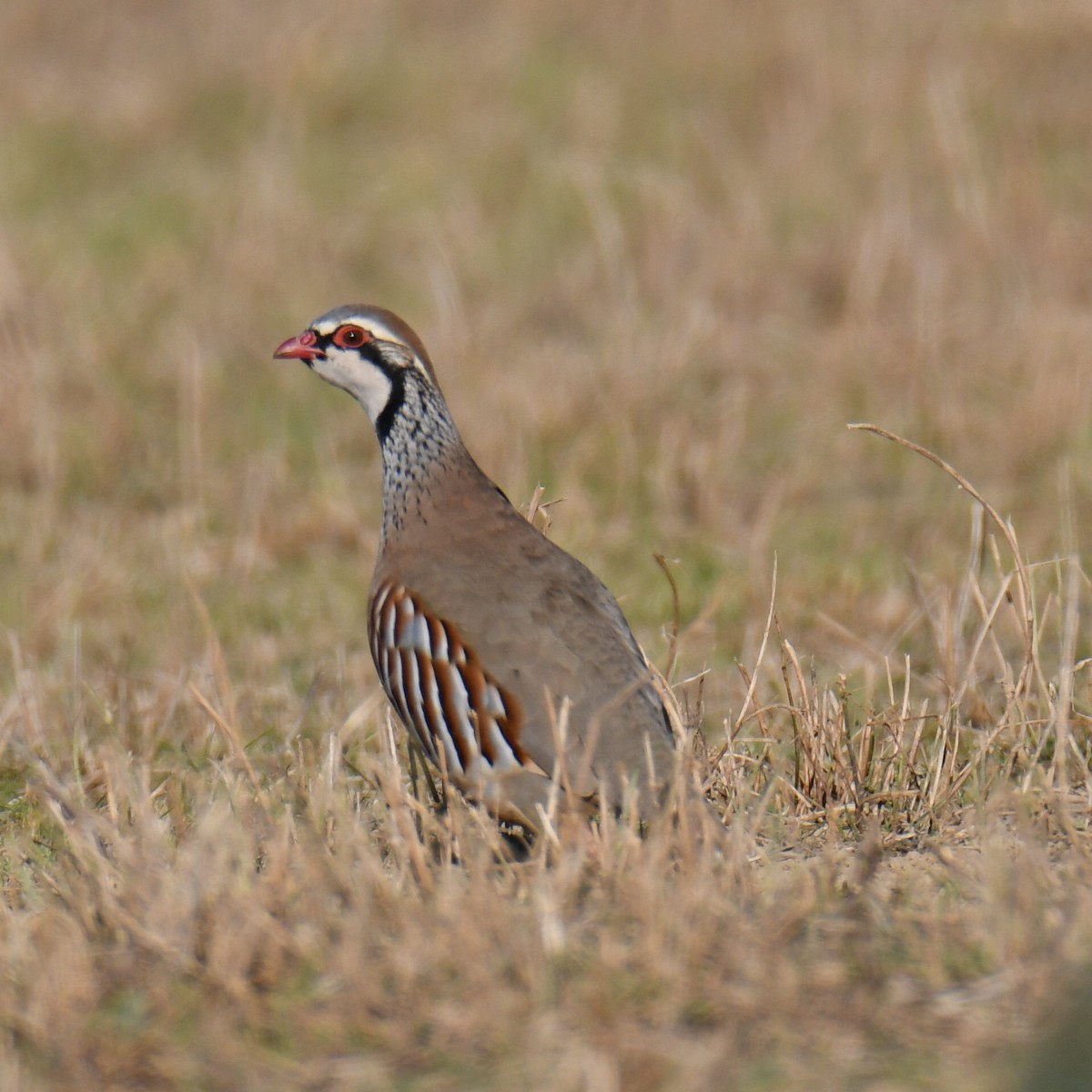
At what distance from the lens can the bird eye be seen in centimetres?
422

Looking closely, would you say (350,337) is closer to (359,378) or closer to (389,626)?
(359,378)

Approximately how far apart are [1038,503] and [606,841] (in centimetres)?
393

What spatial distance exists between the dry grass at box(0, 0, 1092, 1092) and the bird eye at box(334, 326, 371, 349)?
0.82 metres

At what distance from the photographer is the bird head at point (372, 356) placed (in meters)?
4.18

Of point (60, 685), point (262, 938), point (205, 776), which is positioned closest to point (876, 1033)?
point (262, 938)

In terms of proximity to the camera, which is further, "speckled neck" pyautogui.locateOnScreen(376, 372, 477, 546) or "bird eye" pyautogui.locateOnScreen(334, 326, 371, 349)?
"bird eye" pyautogui.locateOnScreen(334, 326, 371, 349)

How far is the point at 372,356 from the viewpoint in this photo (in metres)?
4.21

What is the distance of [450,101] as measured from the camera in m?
11.3

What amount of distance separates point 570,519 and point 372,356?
233 centimetres

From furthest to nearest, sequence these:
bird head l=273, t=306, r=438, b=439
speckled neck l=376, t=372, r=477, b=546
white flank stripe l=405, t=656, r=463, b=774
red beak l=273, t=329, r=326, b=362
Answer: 1. red beak l=273, t=329, r=326, b=362
2. bird head l=273, t=306, r=438, b=439
3. speckled neck l=376, t=372, r=477, b=546
4. white flank stripe l=405, t=656, r=463, b=774

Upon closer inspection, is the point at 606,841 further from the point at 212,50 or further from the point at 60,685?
the point at 212,50

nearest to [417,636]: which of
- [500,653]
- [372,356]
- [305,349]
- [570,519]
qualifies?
[500,653]

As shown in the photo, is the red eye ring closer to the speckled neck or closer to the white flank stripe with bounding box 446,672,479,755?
the speckled neck

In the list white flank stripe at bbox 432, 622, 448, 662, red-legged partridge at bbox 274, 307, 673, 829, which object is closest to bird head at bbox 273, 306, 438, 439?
red-legged partridge at bbox 274, 307, 673, 829
